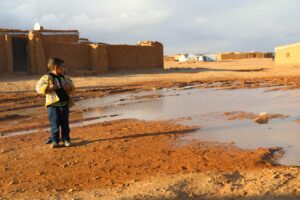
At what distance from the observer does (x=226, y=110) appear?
10875 mm

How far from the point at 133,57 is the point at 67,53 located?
17.1ft

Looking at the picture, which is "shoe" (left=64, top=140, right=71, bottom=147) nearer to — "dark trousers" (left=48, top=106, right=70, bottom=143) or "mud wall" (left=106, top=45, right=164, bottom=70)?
"dark trousers" (left=48, top=106, right=70, bottom=143)

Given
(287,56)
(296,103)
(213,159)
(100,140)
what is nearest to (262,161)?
(213,159)

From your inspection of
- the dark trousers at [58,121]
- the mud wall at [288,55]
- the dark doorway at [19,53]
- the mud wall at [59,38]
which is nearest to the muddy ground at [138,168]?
the dark trousers at [58,121]

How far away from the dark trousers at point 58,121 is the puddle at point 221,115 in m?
2.02

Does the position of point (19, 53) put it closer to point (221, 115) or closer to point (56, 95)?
point (221, 115)

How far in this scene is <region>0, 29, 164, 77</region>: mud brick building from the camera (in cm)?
2459

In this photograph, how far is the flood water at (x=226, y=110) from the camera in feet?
22.6

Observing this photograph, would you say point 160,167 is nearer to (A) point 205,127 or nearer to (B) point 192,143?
(B) point 192,143

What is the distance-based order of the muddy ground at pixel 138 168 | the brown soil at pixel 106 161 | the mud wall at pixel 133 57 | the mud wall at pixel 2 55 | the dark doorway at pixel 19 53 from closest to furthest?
the muddy ground at pixel 138 168 < the brown soil at pixel 106 161 < the mud wall at pixel 2 55 < the dark doorway at pixel 19 53 < the mud wall at pixel 133 57

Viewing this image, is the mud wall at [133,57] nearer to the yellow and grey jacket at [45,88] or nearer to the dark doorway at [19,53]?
the dark doorway at [19,53]

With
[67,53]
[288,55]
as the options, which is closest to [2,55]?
[67,53]

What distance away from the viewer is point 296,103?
11.8m

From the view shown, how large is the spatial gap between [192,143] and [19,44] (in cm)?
2286
